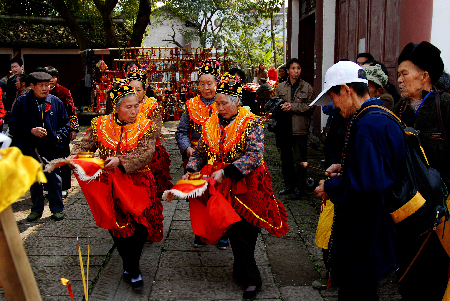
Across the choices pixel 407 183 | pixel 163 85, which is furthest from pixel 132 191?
pixel 163 85

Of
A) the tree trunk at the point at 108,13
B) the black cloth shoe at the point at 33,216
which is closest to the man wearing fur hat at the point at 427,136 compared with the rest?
the black cloth shoe at the point at 33,216

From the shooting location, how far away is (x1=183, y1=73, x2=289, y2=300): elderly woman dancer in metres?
3.69

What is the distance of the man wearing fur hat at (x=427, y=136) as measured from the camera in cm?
311

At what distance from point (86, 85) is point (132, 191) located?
12.7 m

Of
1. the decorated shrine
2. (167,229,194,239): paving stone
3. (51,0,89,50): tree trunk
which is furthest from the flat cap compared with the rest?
(51,0,89,50): tree trunk

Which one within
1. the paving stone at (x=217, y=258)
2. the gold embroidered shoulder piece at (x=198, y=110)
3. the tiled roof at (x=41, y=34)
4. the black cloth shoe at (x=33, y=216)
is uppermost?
the tiled roof at (x=41, y=34)

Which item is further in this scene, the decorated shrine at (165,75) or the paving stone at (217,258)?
the decorated shrine at (165,75)

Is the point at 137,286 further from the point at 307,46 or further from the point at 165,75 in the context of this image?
the point at 165,75

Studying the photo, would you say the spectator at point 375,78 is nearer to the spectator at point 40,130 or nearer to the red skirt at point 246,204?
the red skirt at point 246,204

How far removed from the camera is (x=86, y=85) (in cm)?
1552

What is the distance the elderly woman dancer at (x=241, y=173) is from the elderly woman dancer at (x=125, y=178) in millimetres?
507

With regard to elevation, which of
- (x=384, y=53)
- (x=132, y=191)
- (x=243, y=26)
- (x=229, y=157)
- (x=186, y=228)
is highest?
(x=243, y=26)

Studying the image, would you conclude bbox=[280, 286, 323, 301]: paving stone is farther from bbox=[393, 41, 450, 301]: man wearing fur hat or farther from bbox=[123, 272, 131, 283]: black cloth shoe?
bbox=[123, 272, 131, 283]: black cloth shoe

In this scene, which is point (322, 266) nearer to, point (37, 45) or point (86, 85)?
point (86, 85)
